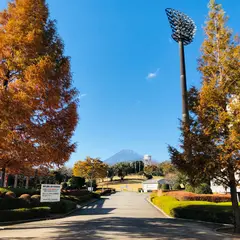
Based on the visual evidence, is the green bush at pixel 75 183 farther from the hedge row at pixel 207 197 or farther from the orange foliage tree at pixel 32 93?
the orange foliage tree at pixel 32 93

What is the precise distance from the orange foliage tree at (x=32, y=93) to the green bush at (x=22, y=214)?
2.80 meters

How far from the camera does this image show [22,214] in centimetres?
1473

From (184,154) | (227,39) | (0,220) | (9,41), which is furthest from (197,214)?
(9,41)

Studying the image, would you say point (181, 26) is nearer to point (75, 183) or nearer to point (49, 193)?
point (75, 183)

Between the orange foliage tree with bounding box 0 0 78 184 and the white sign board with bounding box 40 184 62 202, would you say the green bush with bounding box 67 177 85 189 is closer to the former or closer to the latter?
the white sign board with bounding box 40 184 62 202

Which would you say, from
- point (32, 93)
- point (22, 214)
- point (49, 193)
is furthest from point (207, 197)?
point (32, 93)

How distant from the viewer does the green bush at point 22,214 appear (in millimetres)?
13622

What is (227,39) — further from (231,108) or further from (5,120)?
(5,120)

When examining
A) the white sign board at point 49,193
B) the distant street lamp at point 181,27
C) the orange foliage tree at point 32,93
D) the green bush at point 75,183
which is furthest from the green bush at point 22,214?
the distant street lamp at point 181,27

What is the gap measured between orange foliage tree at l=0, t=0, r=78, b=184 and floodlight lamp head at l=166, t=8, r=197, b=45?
45.7 m

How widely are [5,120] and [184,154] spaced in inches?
298

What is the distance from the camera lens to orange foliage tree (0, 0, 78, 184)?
10.2 m

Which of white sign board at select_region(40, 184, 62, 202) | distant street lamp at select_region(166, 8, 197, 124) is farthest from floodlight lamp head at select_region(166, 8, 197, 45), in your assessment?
white sign board at select_region(40, 184, 62, 202)

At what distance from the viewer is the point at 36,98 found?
34.9 feet
